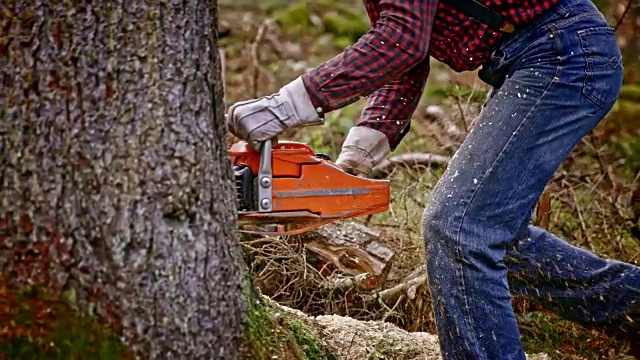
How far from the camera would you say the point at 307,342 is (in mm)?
2355

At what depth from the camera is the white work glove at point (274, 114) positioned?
2215mm

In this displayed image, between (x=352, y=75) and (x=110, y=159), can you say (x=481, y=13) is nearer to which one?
(x=352, y=75)

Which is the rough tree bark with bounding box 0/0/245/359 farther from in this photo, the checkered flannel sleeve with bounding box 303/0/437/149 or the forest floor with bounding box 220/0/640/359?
the forest floor with bounding box 220/0/640/359

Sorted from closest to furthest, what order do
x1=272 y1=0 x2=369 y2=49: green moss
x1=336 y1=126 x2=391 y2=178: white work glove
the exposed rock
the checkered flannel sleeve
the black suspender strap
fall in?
the checkered flannel sleeve, the black suspender strap, the exposed rock, x1=336 y1=126 x2=391 y2=178: white work glove, x1=272 y1=0 x2=369 y2=49: green moss

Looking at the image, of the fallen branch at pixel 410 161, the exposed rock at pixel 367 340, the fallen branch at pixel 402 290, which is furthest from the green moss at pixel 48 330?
the fallen branch at pixel 410 161

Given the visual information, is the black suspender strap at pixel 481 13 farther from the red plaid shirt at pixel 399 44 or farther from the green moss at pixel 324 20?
the green moss at pixel 324 20

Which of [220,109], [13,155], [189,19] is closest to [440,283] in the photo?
[220,109]

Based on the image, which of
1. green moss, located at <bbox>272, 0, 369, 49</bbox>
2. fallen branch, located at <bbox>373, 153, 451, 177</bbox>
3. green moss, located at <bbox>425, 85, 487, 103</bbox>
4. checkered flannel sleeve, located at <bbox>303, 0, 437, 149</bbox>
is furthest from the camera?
green moss, located at <bbox>272, 0, 369, 49</bbox>

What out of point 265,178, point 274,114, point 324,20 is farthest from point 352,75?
point 324,20

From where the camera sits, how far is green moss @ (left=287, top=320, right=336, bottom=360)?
91.7 inches

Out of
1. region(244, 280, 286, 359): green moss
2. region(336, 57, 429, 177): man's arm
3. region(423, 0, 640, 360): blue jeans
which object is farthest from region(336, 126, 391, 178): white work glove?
region(244, 280, 286, 359): green moss

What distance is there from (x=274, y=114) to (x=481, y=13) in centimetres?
70

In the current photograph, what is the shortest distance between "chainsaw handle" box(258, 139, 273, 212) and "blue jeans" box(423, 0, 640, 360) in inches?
18.9

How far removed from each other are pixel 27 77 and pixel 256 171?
781 mm
